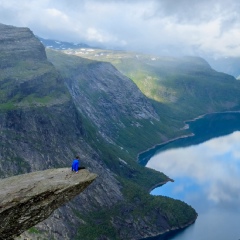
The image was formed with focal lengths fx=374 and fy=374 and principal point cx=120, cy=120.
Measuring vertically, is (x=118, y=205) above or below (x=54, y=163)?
below

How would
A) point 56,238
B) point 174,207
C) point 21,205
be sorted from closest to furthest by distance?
point 21,205
point 56,238
point 174,207

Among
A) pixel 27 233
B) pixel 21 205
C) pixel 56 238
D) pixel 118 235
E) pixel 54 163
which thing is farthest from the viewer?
pixel 54 163

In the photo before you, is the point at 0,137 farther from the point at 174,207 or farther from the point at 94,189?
the point at 174,207

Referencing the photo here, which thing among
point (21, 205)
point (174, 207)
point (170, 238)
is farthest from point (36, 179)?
point (174, 207)

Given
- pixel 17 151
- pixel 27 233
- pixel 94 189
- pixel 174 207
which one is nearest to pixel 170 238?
pixel 174 207

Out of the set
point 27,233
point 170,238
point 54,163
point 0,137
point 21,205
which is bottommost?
point 170,238

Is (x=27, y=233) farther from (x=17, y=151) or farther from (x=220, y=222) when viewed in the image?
(x=220, y=222)

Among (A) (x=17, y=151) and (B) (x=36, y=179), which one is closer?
(B) (x=36, y=179)
